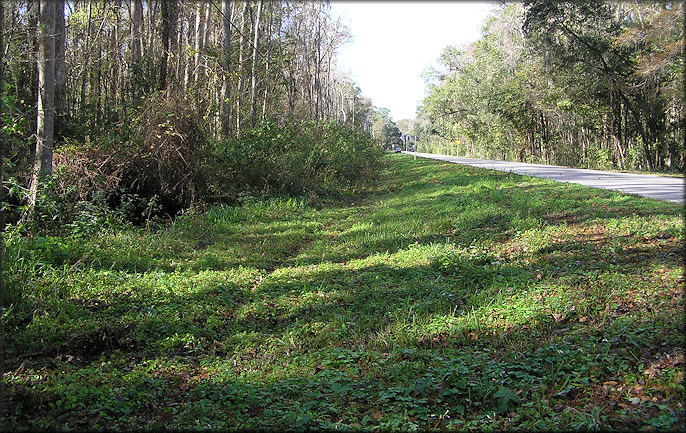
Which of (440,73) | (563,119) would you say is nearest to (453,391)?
(563,119)

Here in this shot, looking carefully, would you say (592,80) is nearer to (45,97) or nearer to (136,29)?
(136,29)

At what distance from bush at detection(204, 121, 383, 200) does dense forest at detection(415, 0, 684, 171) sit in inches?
493

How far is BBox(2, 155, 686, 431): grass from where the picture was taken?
3020 mm

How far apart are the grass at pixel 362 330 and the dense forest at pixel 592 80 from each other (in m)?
14.2

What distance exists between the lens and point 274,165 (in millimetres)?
12312

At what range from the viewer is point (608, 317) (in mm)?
4152

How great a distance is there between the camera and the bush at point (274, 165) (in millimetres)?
11453

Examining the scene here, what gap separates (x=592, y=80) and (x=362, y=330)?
851 inches

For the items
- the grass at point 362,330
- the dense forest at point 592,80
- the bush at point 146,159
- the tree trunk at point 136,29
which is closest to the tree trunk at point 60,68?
the bush at point 146,159

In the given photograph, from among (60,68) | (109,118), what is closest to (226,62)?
(109,118)

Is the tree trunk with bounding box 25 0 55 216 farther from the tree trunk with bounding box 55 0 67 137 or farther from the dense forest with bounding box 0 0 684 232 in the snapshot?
the tree trunk with bounding box 55 0 67 137

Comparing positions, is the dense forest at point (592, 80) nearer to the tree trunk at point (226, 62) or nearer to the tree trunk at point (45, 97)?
the tree trunk at point (226, 62)

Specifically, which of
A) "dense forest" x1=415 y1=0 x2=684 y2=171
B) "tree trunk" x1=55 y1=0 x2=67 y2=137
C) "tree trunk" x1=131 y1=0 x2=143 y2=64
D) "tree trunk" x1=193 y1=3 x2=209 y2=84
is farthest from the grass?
"dense forest" x1=415 y1=0 x2=684 y2=171

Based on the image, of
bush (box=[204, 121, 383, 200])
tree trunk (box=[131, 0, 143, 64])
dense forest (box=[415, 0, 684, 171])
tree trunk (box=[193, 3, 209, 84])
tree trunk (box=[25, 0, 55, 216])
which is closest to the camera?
tree trunk (box=[25, 0, 55, 216])
